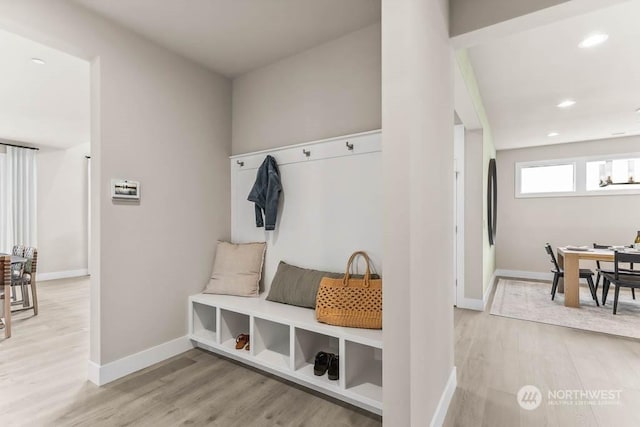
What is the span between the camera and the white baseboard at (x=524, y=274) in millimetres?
5941

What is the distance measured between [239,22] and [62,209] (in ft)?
19.4

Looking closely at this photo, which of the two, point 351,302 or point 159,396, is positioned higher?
point 351,302

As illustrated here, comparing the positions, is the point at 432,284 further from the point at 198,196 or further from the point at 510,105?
the point at 510,105

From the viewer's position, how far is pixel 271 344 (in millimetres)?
2422

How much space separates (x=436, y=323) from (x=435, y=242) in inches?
17.6

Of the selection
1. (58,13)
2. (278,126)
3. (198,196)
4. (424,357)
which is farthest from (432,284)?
(58,13)

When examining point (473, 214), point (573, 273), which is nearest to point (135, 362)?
point (473, 214)

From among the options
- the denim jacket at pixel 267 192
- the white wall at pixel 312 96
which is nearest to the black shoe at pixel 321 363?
the denim jacket at pixel 267 192

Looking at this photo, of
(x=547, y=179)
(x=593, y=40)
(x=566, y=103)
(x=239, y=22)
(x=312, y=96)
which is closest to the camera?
(x=239, y=22)

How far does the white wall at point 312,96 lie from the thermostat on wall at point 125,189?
1035mm

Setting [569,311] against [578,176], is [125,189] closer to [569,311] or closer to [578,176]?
[569,311]

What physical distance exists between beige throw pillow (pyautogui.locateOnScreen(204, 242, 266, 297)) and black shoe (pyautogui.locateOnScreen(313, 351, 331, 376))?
0.82m

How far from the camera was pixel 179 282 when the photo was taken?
2.65m

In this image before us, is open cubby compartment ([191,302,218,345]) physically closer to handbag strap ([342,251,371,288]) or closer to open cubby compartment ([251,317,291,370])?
open cubby compartment ([251,317,291,370])
